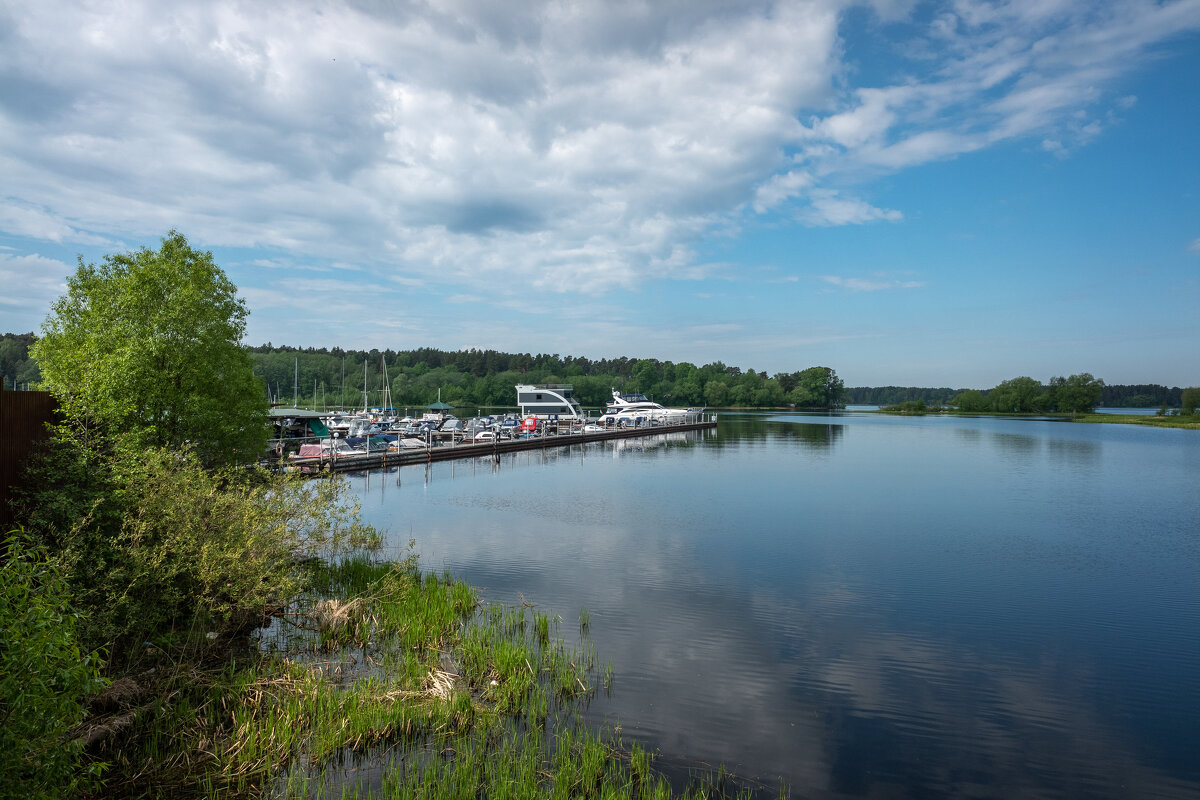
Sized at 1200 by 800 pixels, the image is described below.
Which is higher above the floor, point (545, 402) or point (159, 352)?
point (159, 352)

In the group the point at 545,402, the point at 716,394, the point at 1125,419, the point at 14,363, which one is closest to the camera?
the point at 545,402

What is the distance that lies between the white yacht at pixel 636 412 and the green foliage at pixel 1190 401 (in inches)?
3952

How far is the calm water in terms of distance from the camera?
873 cm

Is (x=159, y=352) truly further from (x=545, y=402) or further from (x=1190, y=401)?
(x=1190, y=401)

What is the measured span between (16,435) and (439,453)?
34227mm

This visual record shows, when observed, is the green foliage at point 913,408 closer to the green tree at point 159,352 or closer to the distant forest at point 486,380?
the distant forest at point 486,380

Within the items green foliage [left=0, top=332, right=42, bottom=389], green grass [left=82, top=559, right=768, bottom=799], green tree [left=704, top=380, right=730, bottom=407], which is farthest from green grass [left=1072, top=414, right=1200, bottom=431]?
green foliage [left=0, top=332, right=42, bottom=389]

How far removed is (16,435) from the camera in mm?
9992

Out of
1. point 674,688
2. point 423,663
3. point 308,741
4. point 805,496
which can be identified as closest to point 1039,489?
point 805,496

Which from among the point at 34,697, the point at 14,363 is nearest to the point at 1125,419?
the point at 34,697

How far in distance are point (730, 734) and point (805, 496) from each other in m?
23.6

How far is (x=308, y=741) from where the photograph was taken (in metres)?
8.05

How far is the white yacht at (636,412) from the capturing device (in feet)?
274

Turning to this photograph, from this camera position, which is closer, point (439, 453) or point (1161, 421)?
point (439, 453)
